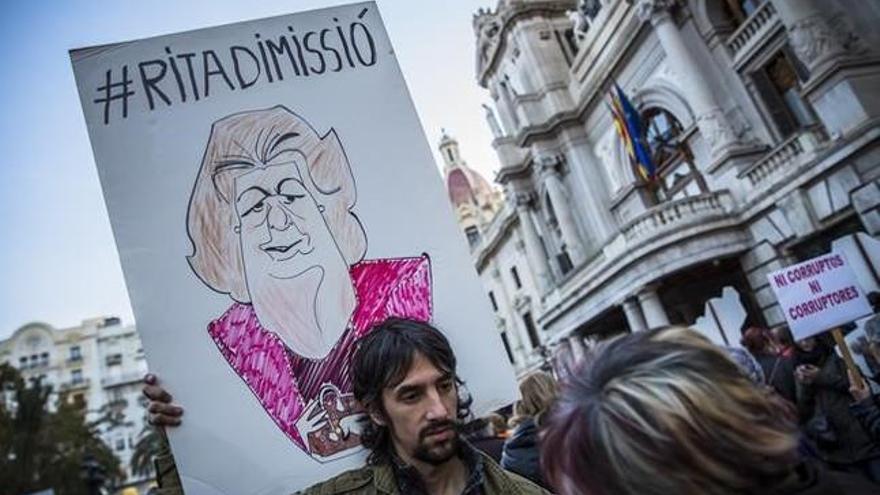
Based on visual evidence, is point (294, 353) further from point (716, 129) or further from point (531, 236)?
point (531, 236)

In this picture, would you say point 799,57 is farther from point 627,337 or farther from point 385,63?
point 627,337

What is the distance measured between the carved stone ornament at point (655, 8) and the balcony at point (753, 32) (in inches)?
70.9

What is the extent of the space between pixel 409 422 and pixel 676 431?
3.07 feet

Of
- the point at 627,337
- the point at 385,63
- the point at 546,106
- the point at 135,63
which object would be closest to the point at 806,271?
the point at 385,63

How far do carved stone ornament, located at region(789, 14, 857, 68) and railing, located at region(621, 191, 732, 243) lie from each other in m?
3.61

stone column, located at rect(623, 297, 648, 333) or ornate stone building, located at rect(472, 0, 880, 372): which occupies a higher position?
ornate stone building, located at rect(472, 0, 880, 372)

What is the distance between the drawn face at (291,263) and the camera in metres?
1.86

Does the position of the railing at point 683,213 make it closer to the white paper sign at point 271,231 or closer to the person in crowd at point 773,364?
the person in crowd at point 773,364

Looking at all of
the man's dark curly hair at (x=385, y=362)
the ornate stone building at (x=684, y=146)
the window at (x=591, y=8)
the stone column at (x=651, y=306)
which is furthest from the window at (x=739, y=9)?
the man's dark curly hair at (x=385, y=362)

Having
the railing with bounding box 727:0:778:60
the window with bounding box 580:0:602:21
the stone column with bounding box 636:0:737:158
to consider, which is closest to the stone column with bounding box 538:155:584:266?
the window with bounding box 580:0:602:21

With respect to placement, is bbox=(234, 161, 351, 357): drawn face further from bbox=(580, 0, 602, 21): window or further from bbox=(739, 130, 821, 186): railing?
bbox=(580, 0, 602, 21): window

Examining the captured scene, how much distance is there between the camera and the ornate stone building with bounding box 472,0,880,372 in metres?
11.2

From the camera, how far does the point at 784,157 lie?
12.2 metres

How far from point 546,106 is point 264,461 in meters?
20.8
